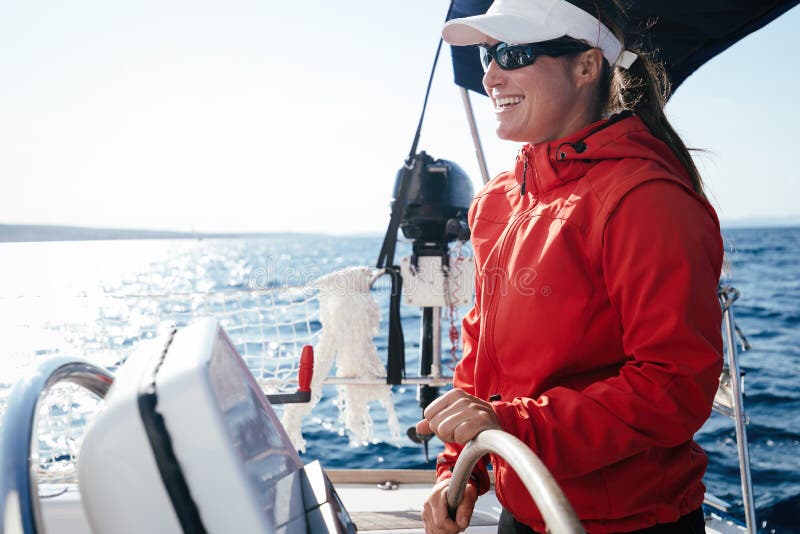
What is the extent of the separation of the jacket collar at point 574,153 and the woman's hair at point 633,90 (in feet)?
0.37

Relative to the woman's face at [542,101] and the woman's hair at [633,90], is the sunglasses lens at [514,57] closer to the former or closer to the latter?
the woman's face at [542,101]

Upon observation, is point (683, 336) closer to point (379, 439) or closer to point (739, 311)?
point (379, 439)

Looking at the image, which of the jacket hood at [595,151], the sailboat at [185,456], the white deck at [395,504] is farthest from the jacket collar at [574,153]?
the white deck at [395,504]

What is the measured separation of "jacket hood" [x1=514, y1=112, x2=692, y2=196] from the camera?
0.92 metres

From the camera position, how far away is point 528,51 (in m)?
1.08

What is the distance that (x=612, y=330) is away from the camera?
0.92 m

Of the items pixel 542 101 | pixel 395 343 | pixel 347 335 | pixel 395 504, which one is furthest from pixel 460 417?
pixel 347 335

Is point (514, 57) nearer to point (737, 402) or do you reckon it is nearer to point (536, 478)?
point (536, 478)

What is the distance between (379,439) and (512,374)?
4.36 metres

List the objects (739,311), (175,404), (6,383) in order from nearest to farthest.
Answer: (175,404) < (6,383) < (739,311)

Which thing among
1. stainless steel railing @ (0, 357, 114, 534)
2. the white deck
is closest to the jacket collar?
stainless steel railing @ (0, 357, 114, 534)

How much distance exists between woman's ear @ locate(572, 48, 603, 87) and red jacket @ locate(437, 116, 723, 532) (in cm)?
16

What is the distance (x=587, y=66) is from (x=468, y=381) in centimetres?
68

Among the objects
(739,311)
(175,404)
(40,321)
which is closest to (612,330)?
(175,404)
